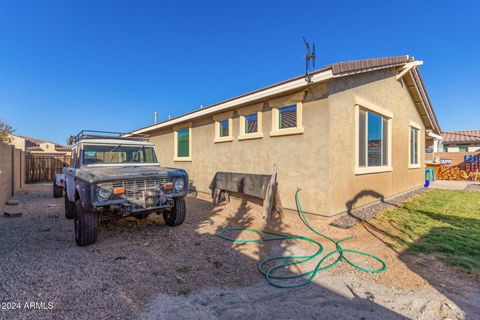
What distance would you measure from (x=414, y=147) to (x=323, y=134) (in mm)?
8830

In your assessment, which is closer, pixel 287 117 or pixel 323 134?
pixel 323 134

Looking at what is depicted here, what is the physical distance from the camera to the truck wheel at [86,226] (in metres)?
4.05

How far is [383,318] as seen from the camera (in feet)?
7.91

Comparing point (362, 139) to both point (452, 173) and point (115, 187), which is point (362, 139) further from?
point (452, 173)

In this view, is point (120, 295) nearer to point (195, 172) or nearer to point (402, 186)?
point (195, 172)

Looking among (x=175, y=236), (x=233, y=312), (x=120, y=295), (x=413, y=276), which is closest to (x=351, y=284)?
(x=413, y=276)

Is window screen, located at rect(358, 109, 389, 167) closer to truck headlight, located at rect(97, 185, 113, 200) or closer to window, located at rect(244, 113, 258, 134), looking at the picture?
window, located at rect(244, 113, 258, 134)

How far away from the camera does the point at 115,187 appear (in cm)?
404

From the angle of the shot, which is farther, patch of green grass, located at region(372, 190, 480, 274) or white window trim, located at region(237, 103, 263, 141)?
white window trim, located at region(237, 103, 263, 141)

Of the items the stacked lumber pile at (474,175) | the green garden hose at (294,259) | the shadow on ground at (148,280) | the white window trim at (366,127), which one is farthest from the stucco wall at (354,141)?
the stacked lumber pile at (474,175)

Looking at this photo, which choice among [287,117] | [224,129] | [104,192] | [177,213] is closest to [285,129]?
[287,117]

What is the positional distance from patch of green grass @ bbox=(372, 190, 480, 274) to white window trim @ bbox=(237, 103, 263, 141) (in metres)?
3.87

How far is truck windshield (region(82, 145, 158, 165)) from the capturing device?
5.27 metres

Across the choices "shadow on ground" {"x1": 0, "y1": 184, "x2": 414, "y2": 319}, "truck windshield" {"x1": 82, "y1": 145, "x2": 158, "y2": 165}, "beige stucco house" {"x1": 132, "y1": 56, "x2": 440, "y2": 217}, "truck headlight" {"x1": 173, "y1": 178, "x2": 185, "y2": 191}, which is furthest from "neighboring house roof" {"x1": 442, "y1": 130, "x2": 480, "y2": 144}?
"truck windshield" {"x1": 82, "y1": 145, "x2": 158, "y2": 165}
